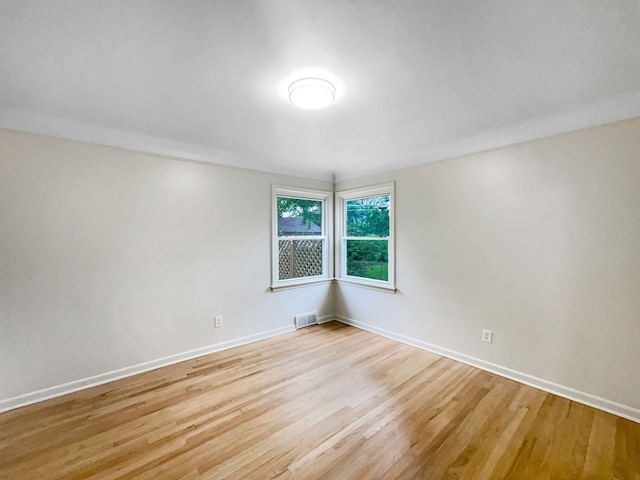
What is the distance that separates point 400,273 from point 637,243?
6.79 ft

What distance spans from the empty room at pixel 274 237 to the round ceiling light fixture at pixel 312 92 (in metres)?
0.02

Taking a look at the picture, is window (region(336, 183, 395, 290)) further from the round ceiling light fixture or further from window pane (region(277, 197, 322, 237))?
the round ceiling light fixture

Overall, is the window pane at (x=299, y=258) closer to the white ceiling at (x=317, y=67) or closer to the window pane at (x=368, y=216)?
the window pane at (x=368, y=216)

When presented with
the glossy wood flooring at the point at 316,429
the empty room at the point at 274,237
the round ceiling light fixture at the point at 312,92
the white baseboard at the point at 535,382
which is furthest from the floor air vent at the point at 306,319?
the round ceiling light fixture at the point at 312,92

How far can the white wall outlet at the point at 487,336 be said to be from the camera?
283 cm

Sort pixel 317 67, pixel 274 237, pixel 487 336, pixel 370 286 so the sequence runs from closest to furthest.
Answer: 1. pixel 317 67
2. pixel 487 336
3. pixel 274 237
4. pixel 370 286

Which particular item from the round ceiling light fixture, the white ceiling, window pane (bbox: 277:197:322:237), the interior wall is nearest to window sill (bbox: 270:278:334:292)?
window pane (bbox: 277:197:322:237)

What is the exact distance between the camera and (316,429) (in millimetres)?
1959

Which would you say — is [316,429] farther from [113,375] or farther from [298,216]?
[298,216]

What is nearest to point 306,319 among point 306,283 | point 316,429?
point 306,283

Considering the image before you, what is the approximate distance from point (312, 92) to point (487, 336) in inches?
110

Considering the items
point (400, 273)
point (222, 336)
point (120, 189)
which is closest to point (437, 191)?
point (400, 273)

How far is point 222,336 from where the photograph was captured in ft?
11.1

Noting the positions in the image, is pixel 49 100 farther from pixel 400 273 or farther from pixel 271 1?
pixel 400 273
